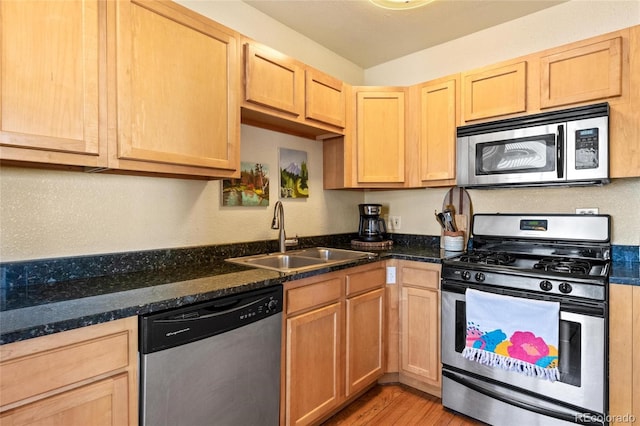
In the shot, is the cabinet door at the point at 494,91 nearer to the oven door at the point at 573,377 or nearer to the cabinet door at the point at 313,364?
the oven door at the point at 573,377

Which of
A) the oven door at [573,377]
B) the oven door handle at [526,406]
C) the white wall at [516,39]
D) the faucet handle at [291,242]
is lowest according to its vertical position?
the oven door handle at [526,406]

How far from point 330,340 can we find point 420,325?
2.37ft

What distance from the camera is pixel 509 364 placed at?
179 centimetres

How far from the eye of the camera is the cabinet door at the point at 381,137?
2.57 metres

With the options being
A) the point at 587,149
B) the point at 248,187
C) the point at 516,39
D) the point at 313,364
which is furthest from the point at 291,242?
the point at 516,39

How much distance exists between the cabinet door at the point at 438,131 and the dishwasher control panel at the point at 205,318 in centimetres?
154

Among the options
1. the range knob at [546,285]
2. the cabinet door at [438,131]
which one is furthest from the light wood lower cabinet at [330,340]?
the range knob at [546,285]

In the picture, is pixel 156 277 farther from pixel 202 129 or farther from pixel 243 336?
pixel 202 129

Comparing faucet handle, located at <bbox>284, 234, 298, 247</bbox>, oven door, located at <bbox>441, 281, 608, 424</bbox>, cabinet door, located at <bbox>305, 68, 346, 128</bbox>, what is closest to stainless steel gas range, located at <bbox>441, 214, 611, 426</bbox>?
oven door, located at <bbox>441, 281, 608, 424</bbox>

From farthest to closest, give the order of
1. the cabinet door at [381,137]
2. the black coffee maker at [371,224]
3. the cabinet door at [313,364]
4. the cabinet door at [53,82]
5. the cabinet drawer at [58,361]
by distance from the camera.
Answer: the black coffee maker at [371,224] < the cabinet door at [381,137] < the cabinet door at [313,364] < the cabinet door at [53,82] < the cabinet drawer at [58,361]

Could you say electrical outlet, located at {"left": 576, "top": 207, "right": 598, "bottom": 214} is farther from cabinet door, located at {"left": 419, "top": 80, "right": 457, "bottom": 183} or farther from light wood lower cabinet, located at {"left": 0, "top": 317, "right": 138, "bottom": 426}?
light wood lower cabinet, located at {"left": 0, "top": 317, "right": 138, "bottom": 426}

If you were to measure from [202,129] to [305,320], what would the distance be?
1116mm

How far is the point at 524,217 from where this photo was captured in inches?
89.7

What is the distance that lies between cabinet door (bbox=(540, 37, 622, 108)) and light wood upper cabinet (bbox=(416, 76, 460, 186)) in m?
0.54
